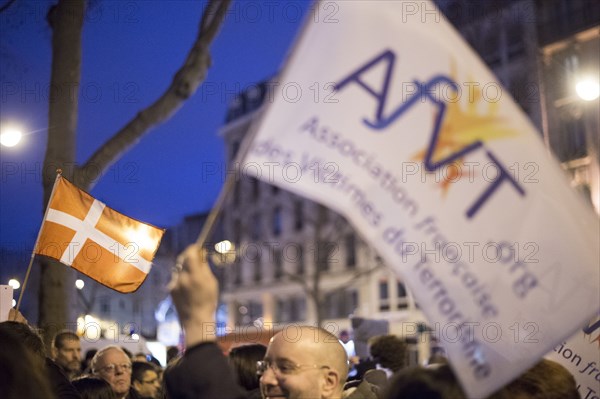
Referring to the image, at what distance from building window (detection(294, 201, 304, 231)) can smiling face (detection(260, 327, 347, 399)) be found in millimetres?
46778

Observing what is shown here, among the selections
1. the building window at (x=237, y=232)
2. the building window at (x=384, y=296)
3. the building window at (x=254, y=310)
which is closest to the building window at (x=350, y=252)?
the building window at (x=384, y=296)

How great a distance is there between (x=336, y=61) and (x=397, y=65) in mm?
205

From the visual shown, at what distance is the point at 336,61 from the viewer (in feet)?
9.10

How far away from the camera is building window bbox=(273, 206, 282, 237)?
53375 mm

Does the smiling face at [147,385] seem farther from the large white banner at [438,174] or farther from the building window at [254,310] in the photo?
the building window at [254,310]

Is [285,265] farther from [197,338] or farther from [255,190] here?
[197,338]

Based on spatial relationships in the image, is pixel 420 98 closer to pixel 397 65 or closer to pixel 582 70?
pixel 397 65

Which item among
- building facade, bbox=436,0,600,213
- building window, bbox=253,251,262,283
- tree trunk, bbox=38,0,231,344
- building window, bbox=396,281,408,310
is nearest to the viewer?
tree trunk, bbox=38,0,231,344

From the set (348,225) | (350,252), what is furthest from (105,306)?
(348,225)

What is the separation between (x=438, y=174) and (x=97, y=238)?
16.7 feet

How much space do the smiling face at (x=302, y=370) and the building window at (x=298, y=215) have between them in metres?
46.8

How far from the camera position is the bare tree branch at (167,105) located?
9469mm

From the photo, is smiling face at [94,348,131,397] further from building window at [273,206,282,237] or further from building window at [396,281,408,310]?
building window at [273,206,282,237]

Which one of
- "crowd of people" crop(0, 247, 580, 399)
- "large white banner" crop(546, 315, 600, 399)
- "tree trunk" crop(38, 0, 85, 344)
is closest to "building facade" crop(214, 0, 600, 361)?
"tree trunk" crop(38, 0, 85, 344)
